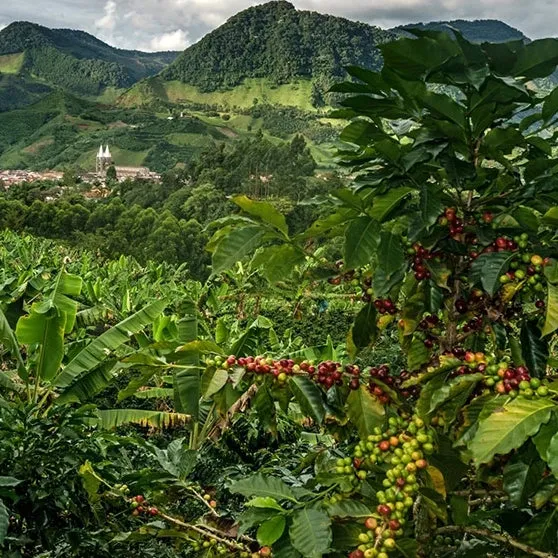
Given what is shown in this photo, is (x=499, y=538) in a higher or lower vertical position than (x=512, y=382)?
lower

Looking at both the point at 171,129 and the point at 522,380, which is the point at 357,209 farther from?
the point at 171,129

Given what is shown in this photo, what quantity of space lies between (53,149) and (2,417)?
112887mm

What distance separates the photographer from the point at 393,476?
111 cm

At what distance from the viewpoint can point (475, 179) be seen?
130 cm

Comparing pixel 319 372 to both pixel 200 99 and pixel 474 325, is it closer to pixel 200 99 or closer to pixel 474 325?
pixel 474 325

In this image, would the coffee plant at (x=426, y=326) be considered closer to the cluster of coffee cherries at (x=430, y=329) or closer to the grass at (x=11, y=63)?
the cluster of coffee cherries at (x=430, y=329)

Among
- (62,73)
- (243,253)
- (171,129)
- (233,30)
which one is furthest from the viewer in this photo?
(62,73)

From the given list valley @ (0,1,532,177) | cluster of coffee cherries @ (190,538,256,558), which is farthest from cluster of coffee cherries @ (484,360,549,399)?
valley @ (0,1,532,177)

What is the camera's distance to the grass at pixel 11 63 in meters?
175

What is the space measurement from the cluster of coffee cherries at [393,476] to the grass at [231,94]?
11721 cm

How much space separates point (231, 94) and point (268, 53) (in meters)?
15.6

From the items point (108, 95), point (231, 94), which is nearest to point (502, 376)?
point (231, 94)

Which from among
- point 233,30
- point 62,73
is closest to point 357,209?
point 233,30

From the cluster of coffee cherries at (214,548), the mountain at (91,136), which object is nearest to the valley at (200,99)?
the mountain at (91,136)
